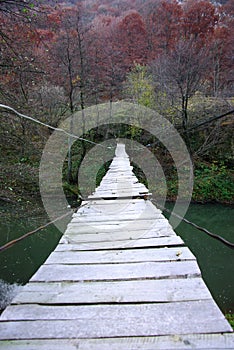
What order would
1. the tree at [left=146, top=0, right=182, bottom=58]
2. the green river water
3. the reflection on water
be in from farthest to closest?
the tree at [left=146, top=0, right=182, bottom=58] → the reflection on water → the green river water

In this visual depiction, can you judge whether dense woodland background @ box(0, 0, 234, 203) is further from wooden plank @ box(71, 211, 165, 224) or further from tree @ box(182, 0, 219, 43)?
wooden plank @ box(71, 211, 165, 224)

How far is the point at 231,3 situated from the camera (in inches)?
529

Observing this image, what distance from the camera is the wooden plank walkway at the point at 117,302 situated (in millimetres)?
524

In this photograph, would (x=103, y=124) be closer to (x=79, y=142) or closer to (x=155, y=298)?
(x=79, y=142)

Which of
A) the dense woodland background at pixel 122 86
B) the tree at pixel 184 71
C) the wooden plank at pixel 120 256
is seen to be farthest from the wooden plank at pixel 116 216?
the tree at pixel 184 71

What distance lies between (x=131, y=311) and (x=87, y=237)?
0.60m

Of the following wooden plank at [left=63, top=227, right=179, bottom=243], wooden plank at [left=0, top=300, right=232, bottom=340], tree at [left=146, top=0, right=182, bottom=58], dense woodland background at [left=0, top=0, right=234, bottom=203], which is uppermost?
tree at [left=146, top=0, right=182, bottom=58]

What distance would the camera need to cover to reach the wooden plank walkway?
1.72 feet

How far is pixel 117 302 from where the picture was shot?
0.66 m

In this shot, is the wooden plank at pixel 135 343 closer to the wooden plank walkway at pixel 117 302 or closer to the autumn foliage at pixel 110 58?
the wooden plank walkway at pixel 117 302

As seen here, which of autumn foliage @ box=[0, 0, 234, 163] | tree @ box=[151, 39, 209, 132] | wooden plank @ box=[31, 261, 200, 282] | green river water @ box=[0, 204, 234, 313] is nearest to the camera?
wooden plank @ box=[31, 261, 200, 282]

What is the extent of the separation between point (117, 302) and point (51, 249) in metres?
4.08

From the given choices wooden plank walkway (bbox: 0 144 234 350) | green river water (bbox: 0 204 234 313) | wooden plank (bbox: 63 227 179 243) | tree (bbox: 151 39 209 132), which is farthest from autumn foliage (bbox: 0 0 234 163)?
wooden plank walkway (bbox: 0 144 234 350)

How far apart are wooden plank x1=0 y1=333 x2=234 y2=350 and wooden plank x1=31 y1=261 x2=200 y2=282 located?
26 centimetres
